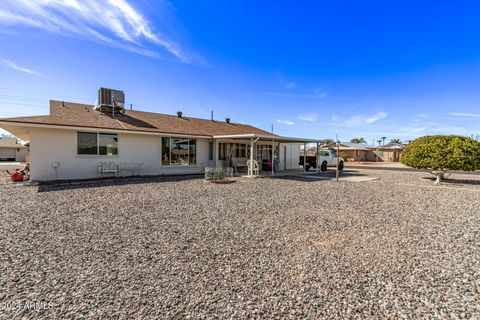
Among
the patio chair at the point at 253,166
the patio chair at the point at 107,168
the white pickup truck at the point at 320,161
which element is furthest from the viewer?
the white pickup truck at the point at 320,161

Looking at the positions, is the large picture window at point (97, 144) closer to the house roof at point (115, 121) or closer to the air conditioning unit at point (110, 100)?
the house roof at point (115, 121)

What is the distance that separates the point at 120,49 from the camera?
43.2ft

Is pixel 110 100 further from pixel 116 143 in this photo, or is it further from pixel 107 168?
pixel 107 168

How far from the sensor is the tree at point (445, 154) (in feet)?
39.1

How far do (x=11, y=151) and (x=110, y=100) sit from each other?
3762 centimetres

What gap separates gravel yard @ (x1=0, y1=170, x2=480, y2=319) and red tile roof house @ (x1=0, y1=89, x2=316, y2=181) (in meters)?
5.05

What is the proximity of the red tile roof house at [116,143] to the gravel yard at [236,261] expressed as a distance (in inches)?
199

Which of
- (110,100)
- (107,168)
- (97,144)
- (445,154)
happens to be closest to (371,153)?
(445,154)

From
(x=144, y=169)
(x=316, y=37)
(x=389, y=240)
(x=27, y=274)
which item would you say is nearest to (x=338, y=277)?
(x=389, y=240)

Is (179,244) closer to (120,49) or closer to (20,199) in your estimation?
(20,199)

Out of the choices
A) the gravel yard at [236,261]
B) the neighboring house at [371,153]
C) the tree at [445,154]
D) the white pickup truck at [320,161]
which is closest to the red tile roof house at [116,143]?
the white pickup truck at [320,161]

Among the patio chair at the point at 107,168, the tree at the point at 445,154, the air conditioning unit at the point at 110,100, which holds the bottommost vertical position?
the patio chair at the point at 107,168

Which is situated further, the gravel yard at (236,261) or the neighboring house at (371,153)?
the neighboring house at (371,153)

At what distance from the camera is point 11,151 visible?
38.0 meters
